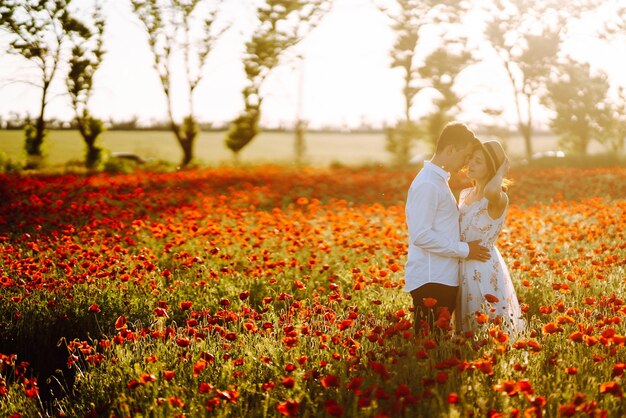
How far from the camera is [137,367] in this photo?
4.26 m

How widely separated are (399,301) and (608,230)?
488 cm

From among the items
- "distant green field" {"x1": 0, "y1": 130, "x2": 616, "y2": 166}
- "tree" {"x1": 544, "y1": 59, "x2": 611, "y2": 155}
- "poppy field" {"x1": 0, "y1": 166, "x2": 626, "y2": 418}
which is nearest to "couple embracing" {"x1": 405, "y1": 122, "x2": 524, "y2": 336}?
"poppy field" {"x1": 0, "y1": 166, "x2": 626, "y2": 418}

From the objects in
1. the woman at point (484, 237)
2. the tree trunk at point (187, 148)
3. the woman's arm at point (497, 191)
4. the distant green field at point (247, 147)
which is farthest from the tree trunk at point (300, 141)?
the woman's arm at point (497, 191)

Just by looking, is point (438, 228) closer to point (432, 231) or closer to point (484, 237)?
point (432, 231)

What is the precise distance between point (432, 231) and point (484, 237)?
1.95 ft

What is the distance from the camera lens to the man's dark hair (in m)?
4.61

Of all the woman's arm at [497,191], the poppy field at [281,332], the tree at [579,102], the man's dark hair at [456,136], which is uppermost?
the tree at [579,102]

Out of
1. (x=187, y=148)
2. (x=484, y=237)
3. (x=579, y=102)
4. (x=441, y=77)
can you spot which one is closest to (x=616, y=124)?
(x=579, y=102)

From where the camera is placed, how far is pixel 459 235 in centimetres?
500

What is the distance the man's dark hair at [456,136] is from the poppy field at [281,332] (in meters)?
1.21

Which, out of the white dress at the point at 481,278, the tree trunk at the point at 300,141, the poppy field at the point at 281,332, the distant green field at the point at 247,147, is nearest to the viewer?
the poppy field at the point at 281,332

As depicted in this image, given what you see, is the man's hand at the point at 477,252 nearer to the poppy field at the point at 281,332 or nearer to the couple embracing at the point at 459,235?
the couple embracing at the point at 459,235

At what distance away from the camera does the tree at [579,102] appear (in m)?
42.9

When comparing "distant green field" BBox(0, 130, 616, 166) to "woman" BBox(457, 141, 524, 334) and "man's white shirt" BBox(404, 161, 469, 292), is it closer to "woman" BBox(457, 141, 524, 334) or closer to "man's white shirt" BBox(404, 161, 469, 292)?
"woman" BBox(457, 141, 524, 334)
